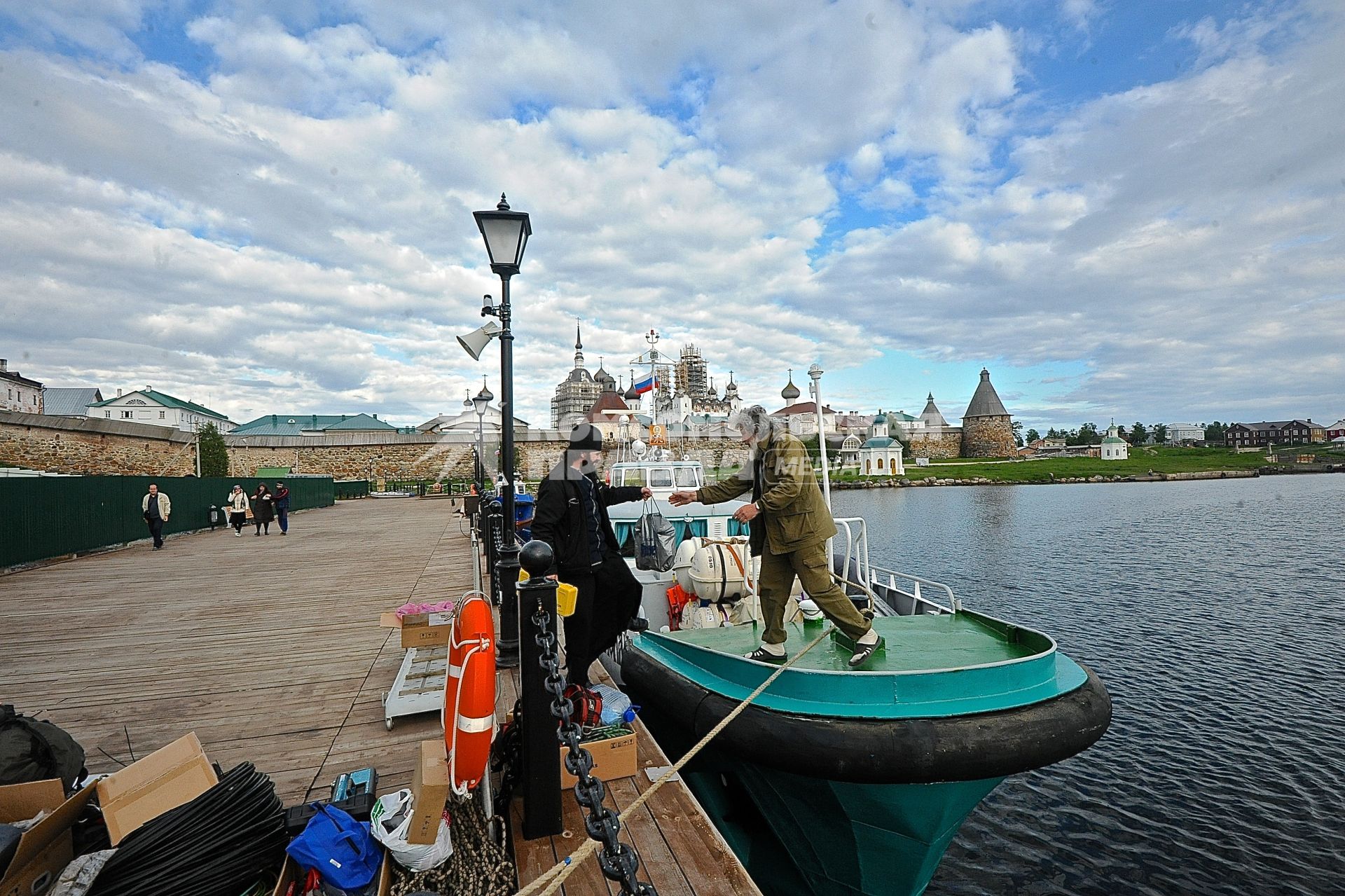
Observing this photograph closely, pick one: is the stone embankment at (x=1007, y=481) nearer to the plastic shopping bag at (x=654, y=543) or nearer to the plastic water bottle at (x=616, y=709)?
the plastic shopping bag at (x=654, y=543)

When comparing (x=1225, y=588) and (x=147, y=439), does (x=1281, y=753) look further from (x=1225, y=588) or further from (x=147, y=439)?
(x=147, y=439)

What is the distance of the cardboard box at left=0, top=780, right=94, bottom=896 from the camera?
2287 mm

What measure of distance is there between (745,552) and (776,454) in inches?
104

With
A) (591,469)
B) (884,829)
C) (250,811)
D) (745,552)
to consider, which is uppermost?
(591,469)

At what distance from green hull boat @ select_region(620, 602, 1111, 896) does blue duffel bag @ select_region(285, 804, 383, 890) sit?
2.54m

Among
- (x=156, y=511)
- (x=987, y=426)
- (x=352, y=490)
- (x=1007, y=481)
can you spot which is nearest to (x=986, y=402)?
(x=987, y=426)

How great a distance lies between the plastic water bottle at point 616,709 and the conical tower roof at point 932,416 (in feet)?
390

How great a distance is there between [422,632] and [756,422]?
3434 mm

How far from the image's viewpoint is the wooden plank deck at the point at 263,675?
11.0ft

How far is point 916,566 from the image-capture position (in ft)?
74.2

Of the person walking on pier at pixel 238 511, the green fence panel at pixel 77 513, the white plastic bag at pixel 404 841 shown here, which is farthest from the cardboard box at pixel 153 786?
the person walking on pier at pixel 238 511

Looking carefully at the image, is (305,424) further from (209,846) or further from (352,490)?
(209,846)

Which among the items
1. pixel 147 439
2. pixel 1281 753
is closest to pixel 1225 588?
pixel 1281 753

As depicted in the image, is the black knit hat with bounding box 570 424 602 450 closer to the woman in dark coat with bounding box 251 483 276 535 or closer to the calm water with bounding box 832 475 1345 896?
the calm water with bounding box 832 475 1345 896
